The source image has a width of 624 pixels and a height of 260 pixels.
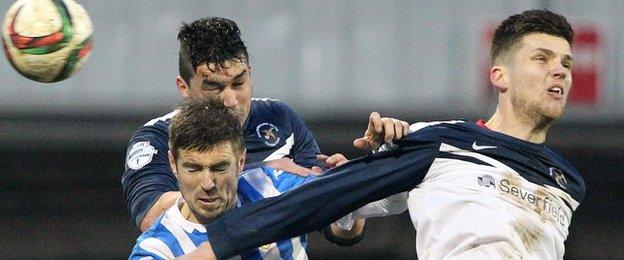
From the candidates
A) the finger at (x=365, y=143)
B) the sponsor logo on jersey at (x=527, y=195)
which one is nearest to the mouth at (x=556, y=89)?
the sponsor logo on jersey at (x=527, y=195)

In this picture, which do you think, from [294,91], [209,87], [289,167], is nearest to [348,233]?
[289,167]

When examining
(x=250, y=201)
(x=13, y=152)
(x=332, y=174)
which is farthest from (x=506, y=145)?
(x=13, y=152)

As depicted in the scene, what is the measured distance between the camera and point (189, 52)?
5.31 metres

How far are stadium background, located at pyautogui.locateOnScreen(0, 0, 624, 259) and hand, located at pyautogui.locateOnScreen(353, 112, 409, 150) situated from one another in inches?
169

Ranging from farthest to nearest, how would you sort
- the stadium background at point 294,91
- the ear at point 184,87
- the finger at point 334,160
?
the stadium background at point 294,91 < the ear at point 184,87 < the finger at point 334,160

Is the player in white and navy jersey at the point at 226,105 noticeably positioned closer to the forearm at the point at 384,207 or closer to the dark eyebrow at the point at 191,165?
the dark eyebrow at the point at 191,165

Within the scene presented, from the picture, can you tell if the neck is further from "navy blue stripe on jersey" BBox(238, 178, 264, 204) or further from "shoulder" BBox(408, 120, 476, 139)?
"navy blue stripe on jersey" BBox(238, 178, 264, 204)

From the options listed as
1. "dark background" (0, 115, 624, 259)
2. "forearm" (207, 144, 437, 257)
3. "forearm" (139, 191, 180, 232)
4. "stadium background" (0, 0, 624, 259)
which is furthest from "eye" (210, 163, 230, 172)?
"dark background" (0, 115, 624, 259)

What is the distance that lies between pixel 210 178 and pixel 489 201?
0.88m

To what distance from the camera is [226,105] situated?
500cm

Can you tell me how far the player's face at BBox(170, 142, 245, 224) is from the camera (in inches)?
171

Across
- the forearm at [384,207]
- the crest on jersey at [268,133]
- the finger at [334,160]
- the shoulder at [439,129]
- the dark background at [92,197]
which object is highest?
the shoulder at [439,129]

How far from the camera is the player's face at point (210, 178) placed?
4.34 m

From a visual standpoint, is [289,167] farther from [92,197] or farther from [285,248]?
[92,197]
